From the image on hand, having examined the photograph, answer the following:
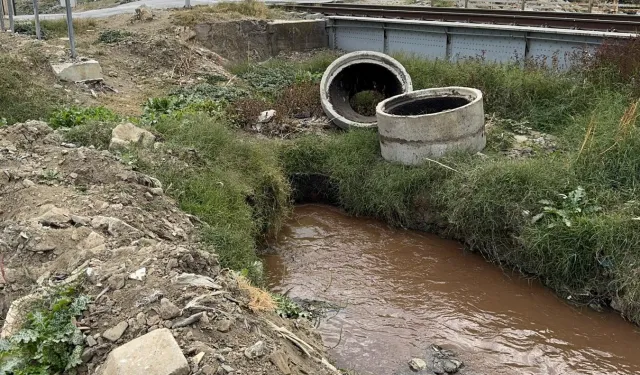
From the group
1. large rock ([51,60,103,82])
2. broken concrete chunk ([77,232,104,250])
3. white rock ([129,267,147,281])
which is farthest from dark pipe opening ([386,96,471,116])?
white rock ([129,267,147,281])

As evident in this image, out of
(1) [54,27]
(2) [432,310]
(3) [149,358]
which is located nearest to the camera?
(3) [149,358]

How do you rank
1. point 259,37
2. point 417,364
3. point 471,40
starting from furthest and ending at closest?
point 259,37, point 471,40, point 417,364

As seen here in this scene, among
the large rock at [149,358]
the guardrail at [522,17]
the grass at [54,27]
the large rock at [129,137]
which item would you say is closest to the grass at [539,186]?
the guardrail at [522,17]

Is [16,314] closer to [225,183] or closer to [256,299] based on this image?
[256,299]

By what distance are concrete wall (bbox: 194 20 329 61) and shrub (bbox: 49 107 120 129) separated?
5.87 m

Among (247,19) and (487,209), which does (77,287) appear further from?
(247,19)

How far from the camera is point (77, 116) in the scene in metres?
8.03

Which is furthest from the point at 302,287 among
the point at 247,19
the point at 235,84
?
the point at 247,19

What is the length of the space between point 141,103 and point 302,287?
16.3ft

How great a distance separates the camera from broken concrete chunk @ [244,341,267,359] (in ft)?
11.4

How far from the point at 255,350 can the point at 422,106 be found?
275 inches

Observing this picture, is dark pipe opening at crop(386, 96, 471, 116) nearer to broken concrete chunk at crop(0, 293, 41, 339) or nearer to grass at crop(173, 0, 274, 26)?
grass at crop(173, 0, 274, 26)

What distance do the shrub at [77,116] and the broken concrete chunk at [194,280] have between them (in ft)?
15.0

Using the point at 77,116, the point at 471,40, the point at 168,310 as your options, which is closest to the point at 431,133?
the point at 471,40
